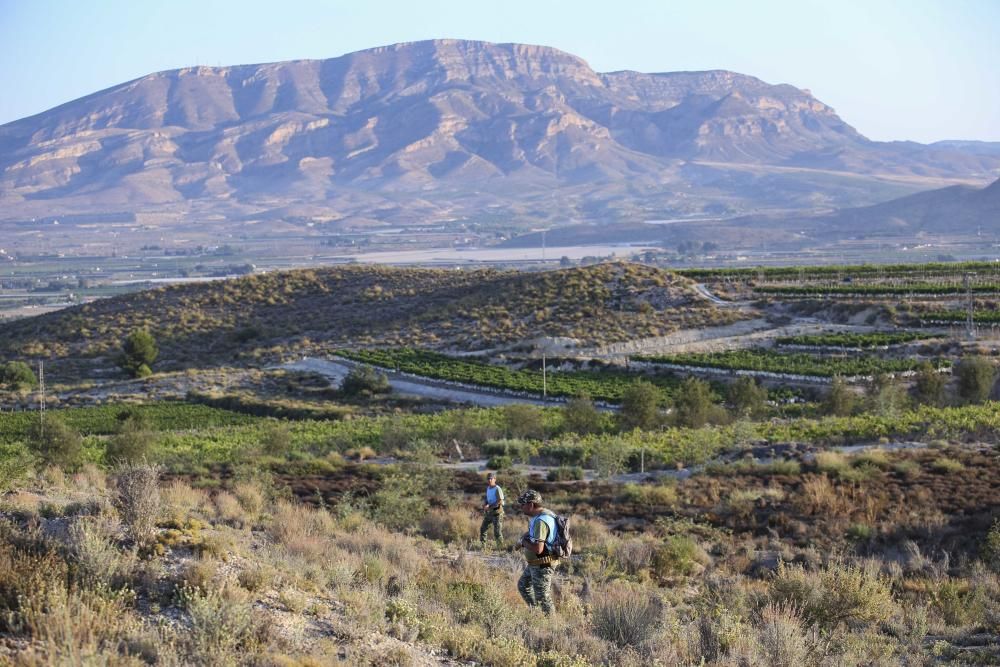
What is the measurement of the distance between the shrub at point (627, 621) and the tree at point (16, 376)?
5022 cm

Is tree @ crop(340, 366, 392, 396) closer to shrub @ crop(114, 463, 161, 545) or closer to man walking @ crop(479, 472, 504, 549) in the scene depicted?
man walking @ crop(479, 472, 504, 549)

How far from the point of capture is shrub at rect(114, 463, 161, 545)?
11.0 m

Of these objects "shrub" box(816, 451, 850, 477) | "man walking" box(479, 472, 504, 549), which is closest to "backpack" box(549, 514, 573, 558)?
"man walking" box(479, 472, 504, 549)

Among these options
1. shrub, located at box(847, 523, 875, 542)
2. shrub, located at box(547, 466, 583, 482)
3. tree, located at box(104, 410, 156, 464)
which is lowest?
shrub, located at box(547, 466, 583, 482)

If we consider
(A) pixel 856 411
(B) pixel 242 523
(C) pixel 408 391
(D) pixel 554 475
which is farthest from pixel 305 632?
(C) pixel 408 391

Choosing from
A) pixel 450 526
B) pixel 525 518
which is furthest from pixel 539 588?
pixel 525 518

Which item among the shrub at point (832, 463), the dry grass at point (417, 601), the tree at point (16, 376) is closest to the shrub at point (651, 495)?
the shrub at point (832, 463)

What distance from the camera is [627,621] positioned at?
9945mm

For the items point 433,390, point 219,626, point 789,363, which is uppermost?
point 219,626

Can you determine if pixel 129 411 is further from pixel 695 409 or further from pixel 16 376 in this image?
pixel 695 409

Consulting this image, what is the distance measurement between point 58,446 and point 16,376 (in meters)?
32.5

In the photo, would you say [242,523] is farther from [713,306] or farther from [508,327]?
[713,306]

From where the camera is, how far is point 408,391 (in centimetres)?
4784

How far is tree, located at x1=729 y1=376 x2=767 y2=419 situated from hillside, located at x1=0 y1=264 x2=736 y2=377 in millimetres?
20201
